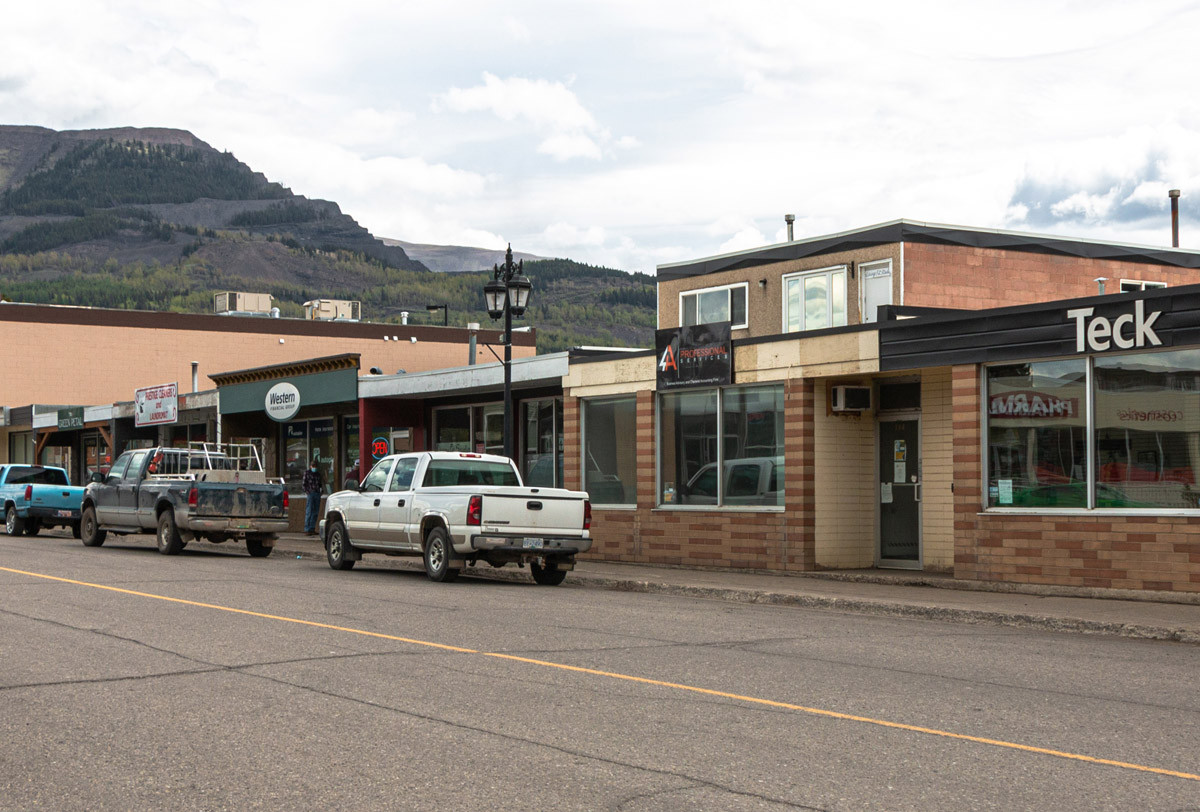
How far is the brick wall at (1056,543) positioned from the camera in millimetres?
15477

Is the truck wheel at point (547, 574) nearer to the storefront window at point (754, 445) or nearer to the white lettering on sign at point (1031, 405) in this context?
the storefront window at point (754, 445)

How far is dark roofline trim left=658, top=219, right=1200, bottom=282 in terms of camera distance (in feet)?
93.4

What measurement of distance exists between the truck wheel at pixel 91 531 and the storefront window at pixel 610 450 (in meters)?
10.3

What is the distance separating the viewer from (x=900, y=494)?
20.8m

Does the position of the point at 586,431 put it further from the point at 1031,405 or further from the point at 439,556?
the point at 1031,405

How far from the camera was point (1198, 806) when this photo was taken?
6148 millimetres

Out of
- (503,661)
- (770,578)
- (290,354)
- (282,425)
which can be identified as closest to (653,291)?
(290,354)

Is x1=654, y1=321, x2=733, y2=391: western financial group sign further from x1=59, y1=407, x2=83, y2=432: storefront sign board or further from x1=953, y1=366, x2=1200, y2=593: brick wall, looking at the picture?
x1=59, y1=407, x2=83, y2=432: storefront sign board

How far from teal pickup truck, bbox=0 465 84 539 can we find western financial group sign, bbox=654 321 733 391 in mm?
16298

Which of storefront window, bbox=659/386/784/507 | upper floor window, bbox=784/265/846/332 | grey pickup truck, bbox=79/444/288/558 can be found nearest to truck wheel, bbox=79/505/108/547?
grey pickup truck, bbox=79/444/288/558

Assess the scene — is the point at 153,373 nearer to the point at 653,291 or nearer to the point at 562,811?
the point at 562,811

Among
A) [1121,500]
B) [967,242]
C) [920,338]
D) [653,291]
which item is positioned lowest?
[1121,500]

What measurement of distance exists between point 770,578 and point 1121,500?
5.29 metres

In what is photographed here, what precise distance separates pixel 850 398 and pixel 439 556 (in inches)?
265
